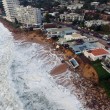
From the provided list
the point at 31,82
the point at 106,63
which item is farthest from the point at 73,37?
the point at 31,82

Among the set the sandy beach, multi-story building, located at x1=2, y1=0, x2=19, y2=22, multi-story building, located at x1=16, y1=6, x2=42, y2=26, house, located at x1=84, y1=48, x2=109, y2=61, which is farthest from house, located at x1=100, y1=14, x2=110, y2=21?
multi-story building, located at x1=2, y1=0, x2=19, y2=22

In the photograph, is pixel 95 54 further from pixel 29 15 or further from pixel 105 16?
pixel 29 15

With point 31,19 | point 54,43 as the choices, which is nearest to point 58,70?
point 54,43

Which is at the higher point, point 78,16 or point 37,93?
point 37,93

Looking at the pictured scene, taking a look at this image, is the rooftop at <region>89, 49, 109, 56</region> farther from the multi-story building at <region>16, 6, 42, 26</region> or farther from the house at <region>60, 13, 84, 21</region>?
the multi-story building at <region>16, 6, 42, 26</region>

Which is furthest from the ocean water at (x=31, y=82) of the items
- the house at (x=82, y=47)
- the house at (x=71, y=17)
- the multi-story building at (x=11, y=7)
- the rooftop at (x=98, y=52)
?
the multi-story building at (x=11, y=7)

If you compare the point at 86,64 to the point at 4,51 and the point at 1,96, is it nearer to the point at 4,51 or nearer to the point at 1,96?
the point at 1,96
